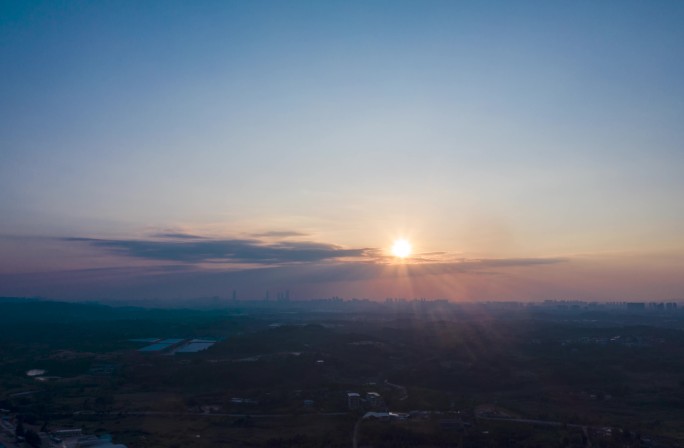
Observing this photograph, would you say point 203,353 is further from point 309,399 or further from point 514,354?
point 514,354

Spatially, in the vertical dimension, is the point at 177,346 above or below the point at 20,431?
below

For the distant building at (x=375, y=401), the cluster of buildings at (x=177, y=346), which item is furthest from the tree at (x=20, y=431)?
the cluster of buildings at (x=177, y=346)

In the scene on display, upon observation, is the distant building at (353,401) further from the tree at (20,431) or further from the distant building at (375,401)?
the tree at (20,431)

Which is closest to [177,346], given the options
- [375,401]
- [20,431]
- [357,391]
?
[357,391]

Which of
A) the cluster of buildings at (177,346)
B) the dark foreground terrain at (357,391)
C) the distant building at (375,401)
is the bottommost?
the cluster of buildings at (177,346)

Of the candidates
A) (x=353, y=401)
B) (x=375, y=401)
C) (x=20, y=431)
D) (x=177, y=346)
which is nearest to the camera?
(x=20, y=431)

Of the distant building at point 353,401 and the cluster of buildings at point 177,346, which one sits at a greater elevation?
the distant building at point 353,401

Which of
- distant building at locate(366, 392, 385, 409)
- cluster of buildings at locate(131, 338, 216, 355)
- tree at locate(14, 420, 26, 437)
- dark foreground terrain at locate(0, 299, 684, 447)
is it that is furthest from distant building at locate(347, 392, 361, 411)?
cluster of buildings at locate(131, 338, 216, 355)

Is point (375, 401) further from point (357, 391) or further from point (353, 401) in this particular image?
point (357, 391)
